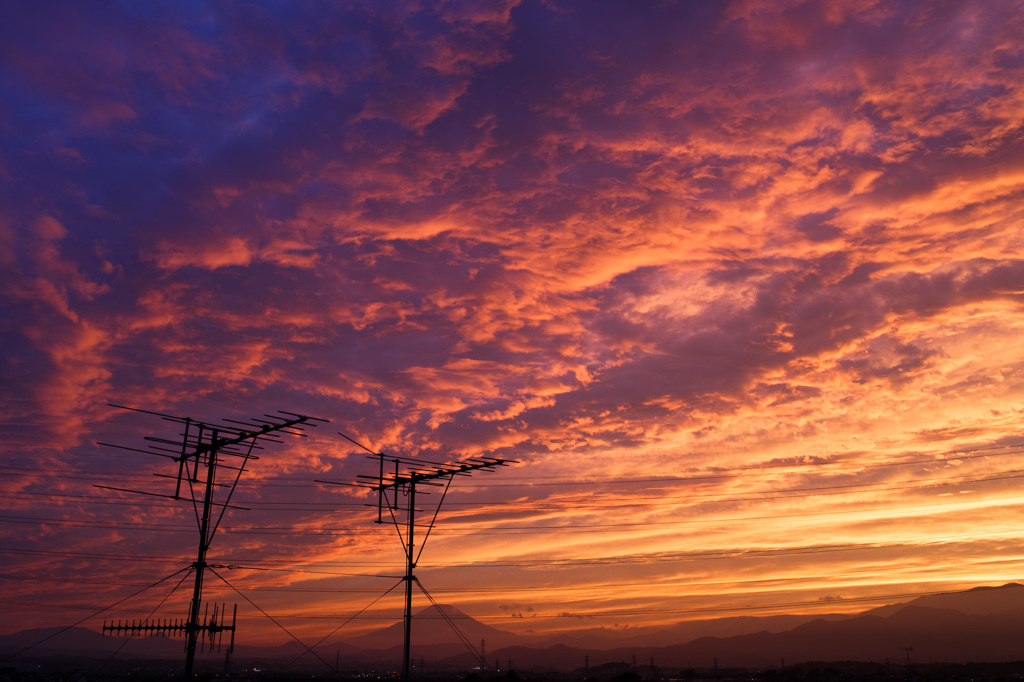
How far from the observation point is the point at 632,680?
517 ft

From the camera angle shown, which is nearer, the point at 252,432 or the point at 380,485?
the point at 252,432

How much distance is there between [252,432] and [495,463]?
21.7 m

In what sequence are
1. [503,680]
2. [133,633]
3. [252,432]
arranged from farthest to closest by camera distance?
1. [503,680]
2. [252,432]
3. [133,633]

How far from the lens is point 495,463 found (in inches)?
2566

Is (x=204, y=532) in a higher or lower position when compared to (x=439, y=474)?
lower

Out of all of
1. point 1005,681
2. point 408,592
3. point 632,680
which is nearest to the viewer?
point 408,592

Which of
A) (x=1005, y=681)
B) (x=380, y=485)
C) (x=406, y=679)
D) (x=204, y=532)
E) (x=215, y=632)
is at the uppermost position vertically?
(x=380, y=485)

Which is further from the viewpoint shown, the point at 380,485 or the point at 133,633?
the point at 380,485

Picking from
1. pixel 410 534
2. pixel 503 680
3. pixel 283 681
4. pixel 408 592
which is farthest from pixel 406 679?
pixel 283 681

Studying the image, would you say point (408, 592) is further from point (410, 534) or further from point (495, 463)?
point (495, 463)

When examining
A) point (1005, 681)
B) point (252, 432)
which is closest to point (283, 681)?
point (252, 432)

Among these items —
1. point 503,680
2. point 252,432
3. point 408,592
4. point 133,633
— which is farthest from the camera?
point 503,680

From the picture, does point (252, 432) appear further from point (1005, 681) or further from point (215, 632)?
point (1005, 681)

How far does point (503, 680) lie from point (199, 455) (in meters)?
110
